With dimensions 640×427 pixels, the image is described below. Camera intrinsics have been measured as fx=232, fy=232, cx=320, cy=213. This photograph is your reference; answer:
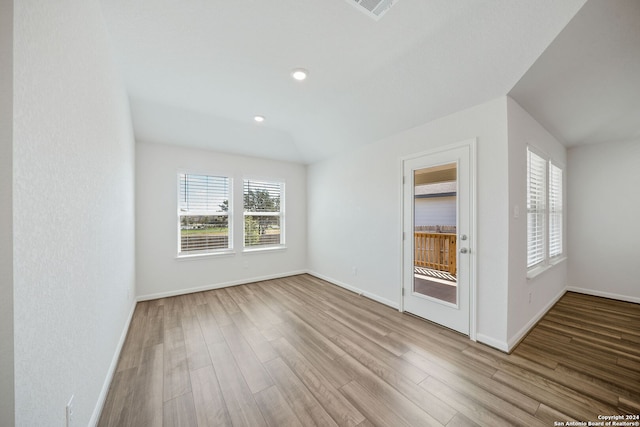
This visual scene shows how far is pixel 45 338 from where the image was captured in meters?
0.90

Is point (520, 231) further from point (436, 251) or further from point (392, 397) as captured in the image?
point (392, 397)

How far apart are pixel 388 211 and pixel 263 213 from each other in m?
2.60

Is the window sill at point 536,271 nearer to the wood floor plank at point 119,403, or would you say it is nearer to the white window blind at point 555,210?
the white window blind at point 555,210

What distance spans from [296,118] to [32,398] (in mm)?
3604

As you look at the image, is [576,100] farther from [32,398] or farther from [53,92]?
[32,398]

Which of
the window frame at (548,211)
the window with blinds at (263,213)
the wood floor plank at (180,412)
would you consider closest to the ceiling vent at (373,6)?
the window frame at (548,211)

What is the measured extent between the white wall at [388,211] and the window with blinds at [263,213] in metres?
0.70

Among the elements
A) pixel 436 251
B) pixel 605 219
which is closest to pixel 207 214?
pixel 436 251

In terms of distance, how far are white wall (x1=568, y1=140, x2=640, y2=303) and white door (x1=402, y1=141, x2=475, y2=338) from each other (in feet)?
10.1

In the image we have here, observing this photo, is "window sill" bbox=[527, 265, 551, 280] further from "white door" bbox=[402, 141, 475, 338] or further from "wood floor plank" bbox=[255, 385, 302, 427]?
"wood floor plank" bbox=[255, 385, 302, 427]

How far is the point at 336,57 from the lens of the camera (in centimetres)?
224

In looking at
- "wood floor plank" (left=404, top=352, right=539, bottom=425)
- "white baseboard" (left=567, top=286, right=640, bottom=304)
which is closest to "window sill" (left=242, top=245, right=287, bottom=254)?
"wood floor plank" (left=404, top=352, right=539, bottom=425)

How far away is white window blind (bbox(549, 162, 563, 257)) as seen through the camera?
3.40 metres

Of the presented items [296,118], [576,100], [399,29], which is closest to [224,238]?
[296,118]
